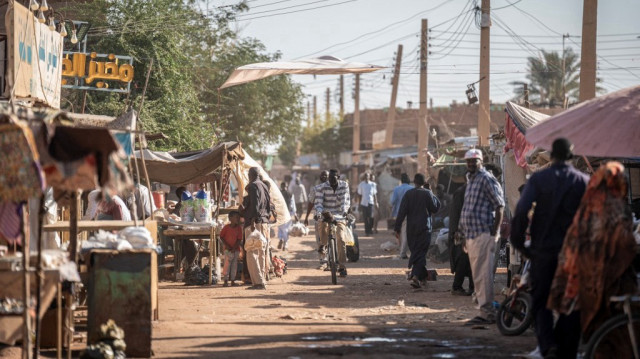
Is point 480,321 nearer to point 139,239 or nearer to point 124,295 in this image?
point 139,239

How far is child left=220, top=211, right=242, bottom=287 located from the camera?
16969 mm

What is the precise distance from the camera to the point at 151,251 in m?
9.17

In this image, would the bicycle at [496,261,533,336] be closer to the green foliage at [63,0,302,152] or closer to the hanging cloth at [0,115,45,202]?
the hanging cloth at [0,115,45,202]

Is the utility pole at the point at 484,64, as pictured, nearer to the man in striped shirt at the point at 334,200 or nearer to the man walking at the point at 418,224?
the man in striped shirt at the point at 334,200

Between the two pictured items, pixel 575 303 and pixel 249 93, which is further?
pixel 249 93

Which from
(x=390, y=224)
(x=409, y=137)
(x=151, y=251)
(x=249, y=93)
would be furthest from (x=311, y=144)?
(x=151, y=251)

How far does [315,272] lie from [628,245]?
12536 mm

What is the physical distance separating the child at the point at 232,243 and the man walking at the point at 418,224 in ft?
9.83

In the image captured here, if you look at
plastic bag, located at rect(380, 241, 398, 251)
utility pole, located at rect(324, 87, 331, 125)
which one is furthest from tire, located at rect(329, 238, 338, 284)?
utility pole, located at rect(324, 87, 331, 125)

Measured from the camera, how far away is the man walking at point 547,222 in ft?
27.2

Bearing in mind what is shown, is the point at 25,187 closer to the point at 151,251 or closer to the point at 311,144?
the point at 151,251

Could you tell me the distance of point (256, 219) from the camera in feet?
55.0

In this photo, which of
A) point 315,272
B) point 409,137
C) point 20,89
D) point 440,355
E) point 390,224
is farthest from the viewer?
point 409,137

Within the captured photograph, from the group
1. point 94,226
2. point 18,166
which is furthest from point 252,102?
point 18,166
